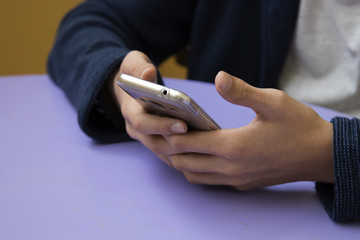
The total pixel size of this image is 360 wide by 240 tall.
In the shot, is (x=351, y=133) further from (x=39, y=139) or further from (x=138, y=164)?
(x=39, y=139)

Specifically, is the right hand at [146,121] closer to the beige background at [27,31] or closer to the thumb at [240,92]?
the thumb at [240,92]

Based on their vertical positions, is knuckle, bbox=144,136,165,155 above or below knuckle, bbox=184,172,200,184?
above

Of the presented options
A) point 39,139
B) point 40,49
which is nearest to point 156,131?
point 39,139

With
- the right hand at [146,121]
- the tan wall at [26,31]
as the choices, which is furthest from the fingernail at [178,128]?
the tan wall at [26,31]

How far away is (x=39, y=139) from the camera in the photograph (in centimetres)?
50

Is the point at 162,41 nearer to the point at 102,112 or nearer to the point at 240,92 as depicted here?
the point at 102,112

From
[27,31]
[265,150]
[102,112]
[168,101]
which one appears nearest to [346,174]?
[265,150]

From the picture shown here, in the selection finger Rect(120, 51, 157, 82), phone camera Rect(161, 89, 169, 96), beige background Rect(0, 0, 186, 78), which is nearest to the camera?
phone camera Rect(161, 89, 169, 96)

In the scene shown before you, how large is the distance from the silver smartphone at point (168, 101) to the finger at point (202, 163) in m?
0.03

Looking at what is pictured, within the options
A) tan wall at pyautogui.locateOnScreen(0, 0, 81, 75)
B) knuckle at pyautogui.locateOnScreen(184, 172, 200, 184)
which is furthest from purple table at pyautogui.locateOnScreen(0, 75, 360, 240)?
tan wall at pyautogui.locateOnScreen(0, 0, 81, 75)

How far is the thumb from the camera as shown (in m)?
0.33

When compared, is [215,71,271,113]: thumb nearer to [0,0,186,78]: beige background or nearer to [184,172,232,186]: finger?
[184,172,232,186]: finger

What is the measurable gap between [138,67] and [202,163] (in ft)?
0.46

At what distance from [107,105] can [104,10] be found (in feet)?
0.91
